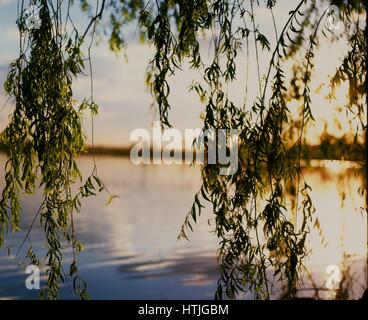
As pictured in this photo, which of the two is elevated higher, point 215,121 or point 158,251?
point 215,121

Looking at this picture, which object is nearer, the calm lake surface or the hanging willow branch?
the hanging willow branch

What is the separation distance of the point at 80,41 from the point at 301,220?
52.9 inches

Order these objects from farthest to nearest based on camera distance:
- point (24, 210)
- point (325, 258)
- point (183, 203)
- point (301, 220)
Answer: point (183, 203), point (24, 210), point (325, 258), point (301, 220)

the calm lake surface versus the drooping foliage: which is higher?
the drooping foliage

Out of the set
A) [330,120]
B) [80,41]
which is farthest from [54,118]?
[330,120]

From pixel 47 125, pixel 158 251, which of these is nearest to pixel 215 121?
pixel 47 125

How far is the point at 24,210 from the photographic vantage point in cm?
1407

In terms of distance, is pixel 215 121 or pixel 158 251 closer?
pixel 215 121

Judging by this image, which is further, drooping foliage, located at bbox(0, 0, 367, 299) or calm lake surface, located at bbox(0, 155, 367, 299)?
calm lake surface, located at bbox(0, 155, 367, 299)

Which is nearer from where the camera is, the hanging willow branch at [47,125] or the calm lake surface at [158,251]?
the hanging willow branch at [47,125]

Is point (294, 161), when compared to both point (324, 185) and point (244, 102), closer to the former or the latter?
point (244, 102)

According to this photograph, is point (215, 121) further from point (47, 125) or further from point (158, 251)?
point (158, 251)

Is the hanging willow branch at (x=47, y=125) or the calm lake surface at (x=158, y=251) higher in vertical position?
the hanging willow branch at (x=47, y=125)

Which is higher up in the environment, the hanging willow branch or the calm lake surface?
the hanging willow branch
